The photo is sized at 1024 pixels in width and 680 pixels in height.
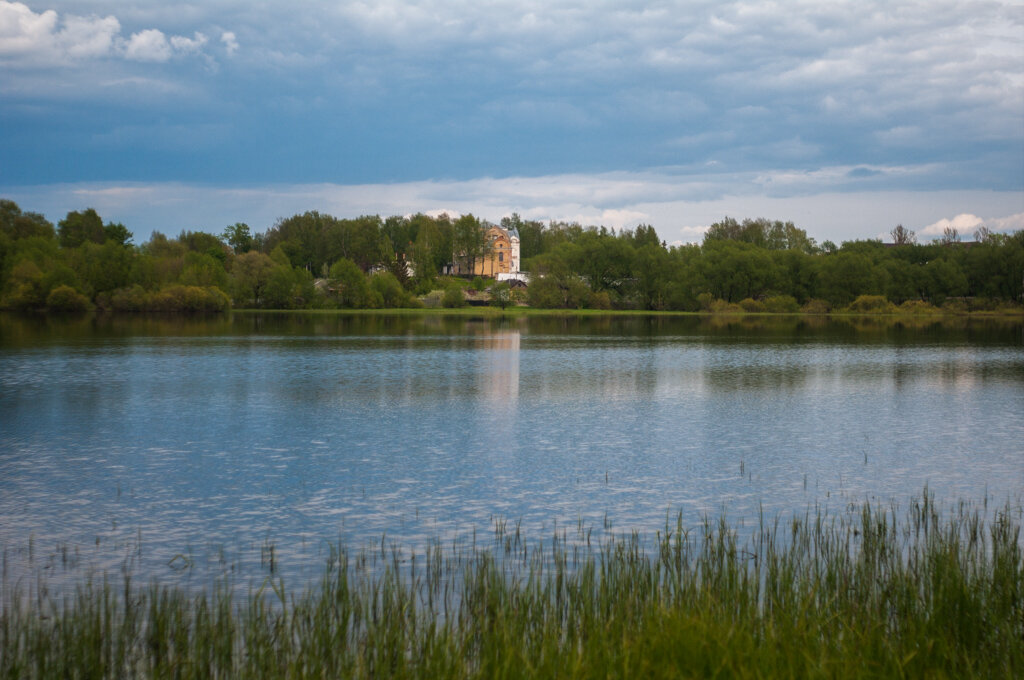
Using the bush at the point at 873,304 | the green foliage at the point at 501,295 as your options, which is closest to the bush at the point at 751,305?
the bush at the point at 873,304

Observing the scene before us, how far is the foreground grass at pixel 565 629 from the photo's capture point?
646 cm

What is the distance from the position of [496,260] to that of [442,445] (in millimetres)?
143292

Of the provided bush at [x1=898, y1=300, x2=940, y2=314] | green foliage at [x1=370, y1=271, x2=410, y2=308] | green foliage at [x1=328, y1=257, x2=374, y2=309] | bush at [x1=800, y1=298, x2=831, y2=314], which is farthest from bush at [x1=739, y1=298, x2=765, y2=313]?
green foliage at [x1=328, y1=257, x2=374, y2=309]

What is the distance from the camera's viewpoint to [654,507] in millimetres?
13445

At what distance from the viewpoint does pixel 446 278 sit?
5694 inches

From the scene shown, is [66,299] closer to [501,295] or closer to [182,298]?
[182,298]

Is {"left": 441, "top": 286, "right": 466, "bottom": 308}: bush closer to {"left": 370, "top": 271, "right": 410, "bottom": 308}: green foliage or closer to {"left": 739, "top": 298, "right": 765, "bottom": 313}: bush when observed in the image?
{"left": 370, "top": 271, "right": 410, "bottom": 308}: green foliage

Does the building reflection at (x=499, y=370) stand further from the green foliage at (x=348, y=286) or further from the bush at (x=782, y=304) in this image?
the bush at (x=782, y=304)

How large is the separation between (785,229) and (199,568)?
17800cm

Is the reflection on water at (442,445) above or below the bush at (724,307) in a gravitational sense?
below

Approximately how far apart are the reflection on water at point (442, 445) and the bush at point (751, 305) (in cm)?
8900

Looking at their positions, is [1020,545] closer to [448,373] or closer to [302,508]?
[302,508]

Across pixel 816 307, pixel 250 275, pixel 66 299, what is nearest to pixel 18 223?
pixel 66 299

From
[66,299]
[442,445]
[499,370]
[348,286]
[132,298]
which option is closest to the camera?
[442,445]
